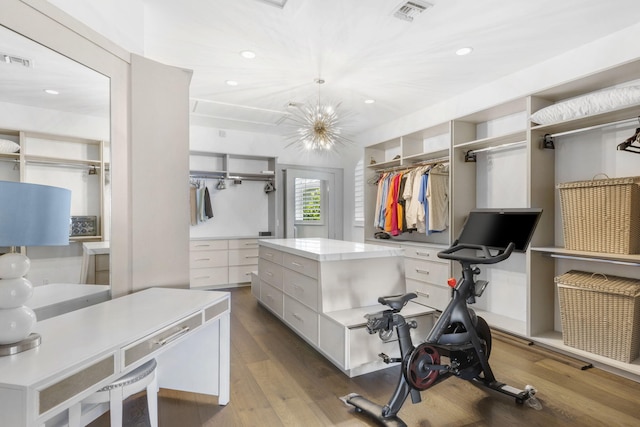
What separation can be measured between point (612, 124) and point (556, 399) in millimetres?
2217

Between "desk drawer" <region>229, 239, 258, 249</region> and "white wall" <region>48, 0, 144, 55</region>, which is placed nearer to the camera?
"white wall" <region>48, 0, 144, 55</region>

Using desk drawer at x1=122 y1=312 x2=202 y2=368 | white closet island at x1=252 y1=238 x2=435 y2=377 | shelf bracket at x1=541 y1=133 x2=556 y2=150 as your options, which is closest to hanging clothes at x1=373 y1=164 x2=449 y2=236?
shelf bracket at x1=541 y1=133 x2=556 y2=150

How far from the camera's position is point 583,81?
2.68 metres

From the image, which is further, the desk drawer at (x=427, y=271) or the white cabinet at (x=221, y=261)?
the white cabinet at (x=221, y=261)

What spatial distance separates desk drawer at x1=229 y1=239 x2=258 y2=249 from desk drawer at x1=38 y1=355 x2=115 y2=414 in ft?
13.8

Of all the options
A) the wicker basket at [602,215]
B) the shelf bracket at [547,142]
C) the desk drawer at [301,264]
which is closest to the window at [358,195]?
the desk drawer at [301,264]

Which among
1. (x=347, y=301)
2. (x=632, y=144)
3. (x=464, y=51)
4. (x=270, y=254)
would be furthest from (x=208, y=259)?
(x=632, y=144)

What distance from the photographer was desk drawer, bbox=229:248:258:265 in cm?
538

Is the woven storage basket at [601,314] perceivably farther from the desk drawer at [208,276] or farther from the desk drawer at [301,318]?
the desk drawer at [208,276]

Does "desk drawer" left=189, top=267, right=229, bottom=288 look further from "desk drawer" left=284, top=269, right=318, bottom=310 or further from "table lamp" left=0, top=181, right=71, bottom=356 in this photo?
"table lamp" left=0, top=181, right=71, bottom=356

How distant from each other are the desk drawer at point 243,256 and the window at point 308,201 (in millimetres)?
1067

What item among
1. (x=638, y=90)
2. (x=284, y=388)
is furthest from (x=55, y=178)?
(x=638, y=90)

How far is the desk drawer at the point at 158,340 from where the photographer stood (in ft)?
4.24

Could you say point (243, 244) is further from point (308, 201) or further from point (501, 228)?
point (501, 228)
